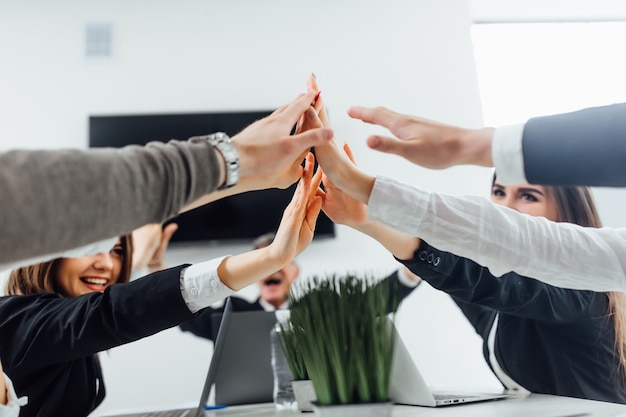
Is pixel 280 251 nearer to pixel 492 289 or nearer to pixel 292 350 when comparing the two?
pixel 292 350

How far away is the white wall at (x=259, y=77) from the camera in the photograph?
2.98m

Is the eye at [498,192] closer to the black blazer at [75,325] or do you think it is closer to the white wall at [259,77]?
the black blazer at [75,325]

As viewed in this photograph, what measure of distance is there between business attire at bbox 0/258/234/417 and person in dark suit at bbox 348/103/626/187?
492mm

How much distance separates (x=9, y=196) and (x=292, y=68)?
280 cm

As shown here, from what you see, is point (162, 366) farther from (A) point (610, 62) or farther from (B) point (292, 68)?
(A) point (610, 62)

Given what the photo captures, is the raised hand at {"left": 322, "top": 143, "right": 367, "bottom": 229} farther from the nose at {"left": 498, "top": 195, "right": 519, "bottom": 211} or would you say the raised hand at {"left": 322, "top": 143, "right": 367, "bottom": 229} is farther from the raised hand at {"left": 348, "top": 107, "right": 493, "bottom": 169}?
the nose at {"left": 498, "top": 195, "right": 519, "bottom": 211}

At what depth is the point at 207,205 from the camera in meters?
2.93

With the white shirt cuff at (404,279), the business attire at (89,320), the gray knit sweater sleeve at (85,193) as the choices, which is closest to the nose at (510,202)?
the white shirt cuff at (404,279)

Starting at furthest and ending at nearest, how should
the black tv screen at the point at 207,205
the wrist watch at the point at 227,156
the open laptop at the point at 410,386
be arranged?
the black tv screen at the point at 207,205, the open laptop at the point at 410,386, the wrist watch at the point at 227,156

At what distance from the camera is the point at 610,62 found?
134 inches

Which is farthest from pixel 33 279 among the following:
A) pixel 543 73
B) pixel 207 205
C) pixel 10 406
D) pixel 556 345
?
pixel 543 73

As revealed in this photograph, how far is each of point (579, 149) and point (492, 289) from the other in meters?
0.40

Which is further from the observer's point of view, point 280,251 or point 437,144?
point 280,251

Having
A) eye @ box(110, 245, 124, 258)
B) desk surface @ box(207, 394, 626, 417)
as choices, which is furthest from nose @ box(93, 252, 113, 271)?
desk surface @ box(207, 394, 626, 417)
